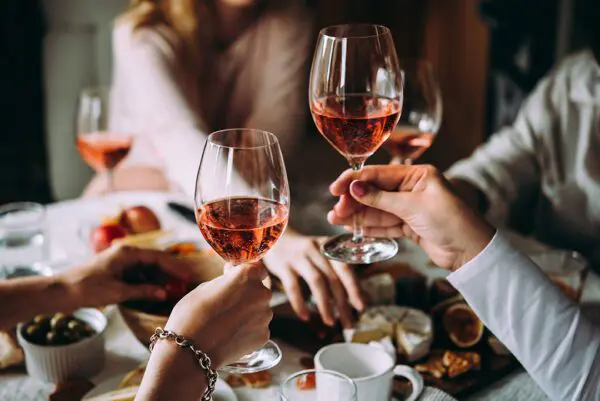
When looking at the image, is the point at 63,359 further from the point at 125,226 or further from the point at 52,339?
the point at 125,226

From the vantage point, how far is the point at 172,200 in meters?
1.72

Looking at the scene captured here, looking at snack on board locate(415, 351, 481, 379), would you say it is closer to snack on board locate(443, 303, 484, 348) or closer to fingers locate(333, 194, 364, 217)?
snack on board locate(443, 303, 484, 348)

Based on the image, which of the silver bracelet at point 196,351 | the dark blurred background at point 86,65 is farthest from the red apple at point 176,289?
the dark blurred background at point 86,65

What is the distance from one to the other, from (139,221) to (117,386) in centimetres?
59

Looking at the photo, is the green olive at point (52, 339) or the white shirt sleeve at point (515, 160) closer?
the green olive at point (52, 339)

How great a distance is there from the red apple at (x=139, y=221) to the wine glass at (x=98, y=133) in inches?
5.3

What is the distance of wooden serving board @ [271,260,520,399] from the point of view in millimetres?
1011

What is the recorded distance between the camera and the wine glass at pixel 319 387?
811 mm

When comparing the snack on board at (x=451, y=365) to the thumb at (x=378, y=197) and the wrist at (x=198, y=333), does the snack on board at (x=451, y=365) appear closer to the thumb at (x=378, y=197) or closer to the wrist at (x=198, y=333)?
the thumb at (x=378, y=197)

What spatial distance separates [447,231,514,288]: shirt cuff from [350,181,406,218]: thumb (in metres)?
0.12

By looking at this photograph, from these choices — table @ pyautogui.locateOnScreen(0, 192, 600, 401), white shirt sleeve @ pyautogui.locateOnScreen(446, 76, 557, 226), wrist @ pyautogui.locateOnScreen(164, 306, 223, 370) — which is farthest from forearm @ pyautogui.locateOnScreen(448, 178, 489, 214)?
wrist @ pyautogui.locateOnScreen(164, 306, 223, 370)

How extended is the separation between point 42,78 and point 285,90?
3.19 ft

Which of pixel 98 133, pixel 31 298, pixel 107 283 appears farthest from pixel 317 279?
pixel 98 133

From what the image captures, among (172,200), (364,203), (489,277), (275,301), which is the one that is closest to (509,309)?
(489,277)
